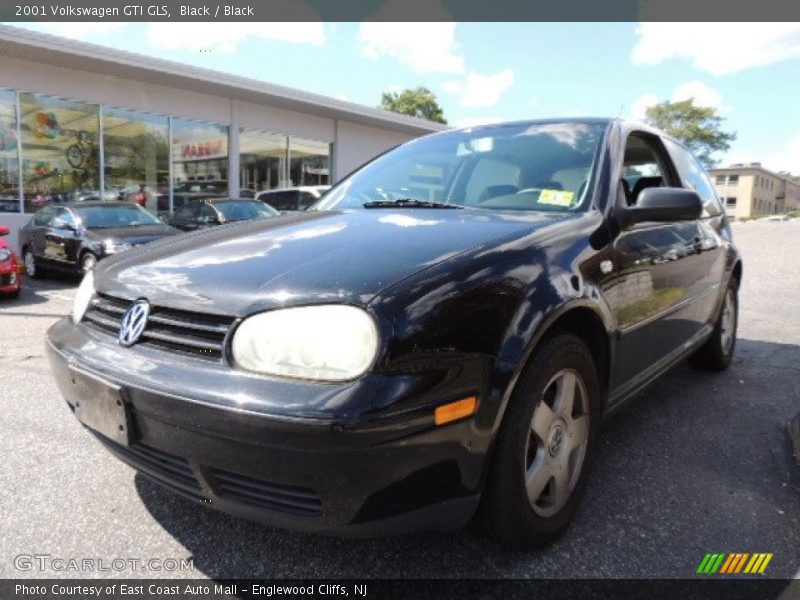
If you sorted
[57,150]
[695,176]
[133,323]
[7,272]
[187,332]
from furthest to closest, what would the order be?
[57,150], [7,272], [695,176], [133,323], [187,332]

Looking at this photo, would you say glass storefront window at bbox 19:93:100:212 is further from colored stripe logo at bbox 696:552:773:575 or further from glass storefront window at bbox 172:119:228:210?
colored stripe logo at bbox 696:552:773:575

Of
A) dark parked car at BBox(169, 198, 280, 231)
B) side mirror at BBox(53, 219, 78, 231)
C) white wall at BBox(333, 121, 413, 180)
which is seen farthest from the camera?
white wall at BBox(333, 121, 413, 180)

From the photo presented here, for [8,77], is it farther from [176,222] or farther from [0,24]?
[176,222]

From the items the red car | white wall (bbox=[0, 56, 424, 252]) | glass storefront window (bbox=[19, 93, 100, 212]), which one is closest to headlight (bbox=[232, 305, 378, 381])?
the red car

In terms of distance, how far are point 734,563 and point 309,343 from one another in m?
1.58

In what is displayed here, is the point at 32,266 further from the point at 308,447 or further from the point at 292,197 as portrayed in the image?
the point at 308,447

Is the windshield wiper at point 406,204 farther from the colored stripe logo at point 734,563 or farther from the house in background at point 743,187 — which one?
the house in background at point 743,187

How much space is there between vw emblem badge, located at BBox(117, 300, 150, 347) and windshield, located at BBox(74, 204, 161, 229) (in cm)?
774

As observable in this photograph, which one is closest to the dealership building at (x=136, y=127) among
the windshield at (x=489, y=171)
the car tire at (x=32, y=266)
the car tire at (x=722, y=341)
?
the car tire at (x=32, y=266)

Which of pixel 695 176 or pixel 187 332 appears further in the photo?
pixel 695 176

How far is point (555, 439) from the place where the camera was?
6.61ft

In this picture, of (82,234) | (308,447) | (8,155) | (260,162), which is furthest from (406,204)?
(260,162)

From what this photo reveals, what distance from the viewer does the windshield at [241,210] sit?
34.2 feet

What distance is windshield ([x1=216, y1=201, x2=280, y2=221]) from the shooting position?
410 inches
